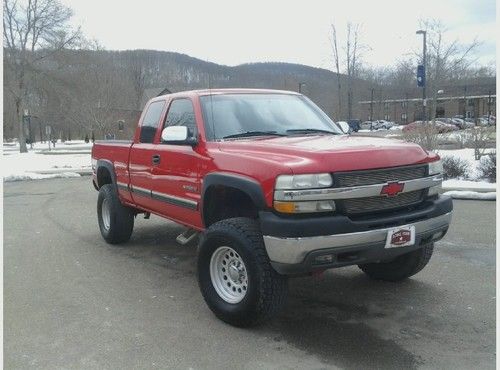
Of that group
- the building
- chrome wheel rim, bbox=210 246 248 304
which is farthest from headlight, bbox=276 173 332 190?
the building

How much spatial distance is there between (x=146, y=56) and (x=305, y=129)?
80.9 metres

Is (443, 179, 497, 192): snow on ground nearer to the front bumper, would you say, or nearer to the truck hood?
the truck hood

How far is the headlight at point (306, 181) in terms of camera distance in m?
3.62

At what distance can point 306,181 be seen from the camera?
362 cm

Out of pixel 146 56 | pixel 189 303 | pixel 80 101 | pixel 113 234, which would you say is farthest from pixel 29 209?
pixel 146 56

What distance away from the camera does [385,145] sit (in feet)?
13.6

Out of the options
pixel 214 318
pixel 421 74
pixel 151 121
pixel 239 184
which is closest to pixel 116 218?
pixel 151 121

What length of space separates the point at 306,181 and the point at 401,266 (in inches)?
79.4

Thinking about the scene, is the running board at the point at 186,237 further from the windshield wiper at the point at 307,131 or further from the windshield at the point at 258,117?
the windshield wiper at the point at 307,131

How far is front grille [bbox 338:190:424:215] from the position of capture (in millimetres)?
3762

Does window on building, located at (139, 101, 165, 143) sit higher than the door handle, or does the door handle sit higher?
window on building, located at (139, 101, 165, 143)

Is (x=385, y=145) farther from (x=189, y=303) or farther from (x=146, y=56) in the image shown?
(x=146, y=56)

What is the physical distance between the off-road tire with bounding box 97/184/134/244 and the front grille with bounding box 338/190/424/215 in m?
4.00

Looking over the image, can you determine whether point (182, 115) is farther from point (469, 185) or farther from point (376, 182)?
point (469, 185)
